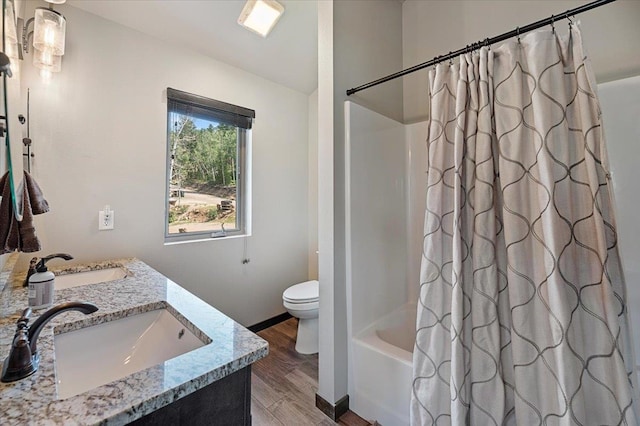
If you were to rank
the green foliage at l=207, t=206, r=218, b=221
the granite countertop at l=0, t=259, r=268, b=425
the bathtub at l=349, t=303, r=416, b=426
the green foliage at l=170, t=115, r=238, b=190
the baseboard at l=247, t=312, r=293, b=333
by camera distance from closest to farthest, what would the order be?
the granite countertop at l=0, t=259, r=268, b=425 < the bathtub at l=349, t=303, r=416, b=426 < the green foliage at l=170, t=115, r=238, b=190 < the green foliage at l=207, t=206, r=218, b=221 < the baseboard at l=247, t=312, r=293, b=333

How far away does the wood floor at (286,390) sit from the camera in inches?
59.0

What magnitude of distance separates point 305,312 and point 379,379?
79 cm

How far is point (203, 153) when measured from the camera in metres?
2.33

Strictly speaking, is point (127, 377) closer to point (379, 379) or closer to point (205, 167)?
point (379, 379)

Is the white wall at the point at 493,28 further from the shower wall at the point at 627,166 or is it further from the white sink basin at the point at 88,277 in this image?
the white sink basin at the point at 88,277

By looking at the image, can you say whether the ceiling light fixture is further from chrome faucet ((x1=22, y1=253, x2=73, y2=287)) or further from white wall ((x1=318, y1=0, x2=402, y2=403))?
chrome faucet ((x1=22, y1=253, x2=73, y2=287))

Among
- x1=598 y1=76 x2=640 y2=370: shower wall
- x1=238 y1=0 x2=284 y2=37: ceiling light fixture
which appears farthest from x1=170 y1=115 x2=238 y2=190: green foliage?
x1=598 y1=76 x2=640 y2=370: shower wall

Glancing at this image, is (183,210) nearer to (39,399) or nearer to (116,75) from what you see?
(116,75)

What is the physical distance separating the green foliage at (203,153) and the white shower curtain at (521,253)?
1823mm

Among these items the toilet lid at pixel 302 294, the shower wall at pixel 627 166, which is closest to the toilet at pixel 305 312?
the toilet lid at pixel 302 294

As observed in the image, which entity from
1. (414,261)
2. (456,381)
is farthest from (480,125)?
(414,261)

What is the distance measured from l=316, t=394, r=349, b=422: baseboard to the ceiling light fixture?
7.82 feet

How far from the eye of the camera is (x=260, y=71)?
2.48m

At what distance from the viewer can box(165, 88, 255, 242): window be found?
214 centimetres
